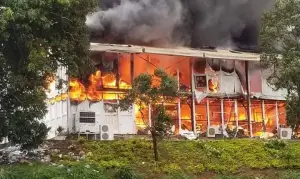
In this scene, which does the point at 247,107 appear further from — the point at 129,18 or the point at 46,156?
the point at 46,156

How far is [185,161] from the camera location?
757 inches

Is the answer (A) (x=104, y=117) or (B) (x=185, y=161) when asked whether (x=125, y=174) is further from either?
(A) (x=104, y=117)

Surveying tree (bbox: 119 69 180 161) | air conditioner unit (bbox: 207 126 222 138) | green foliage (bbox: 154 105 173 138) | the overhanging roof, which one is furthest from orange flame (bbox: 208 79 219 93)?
tree (bbox: 119 69 180 161)

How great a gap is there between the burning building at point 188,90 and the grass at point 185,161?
5414mm

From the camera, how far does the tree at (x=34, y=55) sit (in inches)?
576

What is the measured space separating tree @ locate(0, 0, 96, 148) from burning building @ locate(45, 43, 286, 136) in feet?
24.7

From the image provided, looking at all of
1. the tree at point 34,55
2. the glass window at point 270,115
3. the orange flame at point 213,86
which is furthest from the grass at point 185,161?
the glass window at point 270,115

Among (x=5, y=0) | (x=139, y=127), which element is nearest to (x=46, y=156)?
(x=5, y=0)

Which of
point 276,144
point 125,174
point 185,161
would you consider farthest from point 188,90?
point 125,174

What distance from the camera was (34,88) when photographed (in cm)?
Answer: 1608

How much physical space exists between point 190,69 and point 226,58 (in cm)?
240

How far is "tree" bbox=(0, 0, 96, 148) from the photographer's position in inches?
576

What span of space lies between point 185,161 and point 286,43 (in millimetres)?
6113

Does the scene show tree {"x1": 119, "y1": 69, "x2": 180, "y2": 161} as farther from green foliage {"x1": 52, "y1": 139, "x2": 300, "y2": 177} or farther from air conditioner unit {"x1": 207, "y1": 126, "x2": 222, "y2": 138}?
air conditioner unit {"x1": 207, "y1": 126, "x2": 222, "y2": 138}
